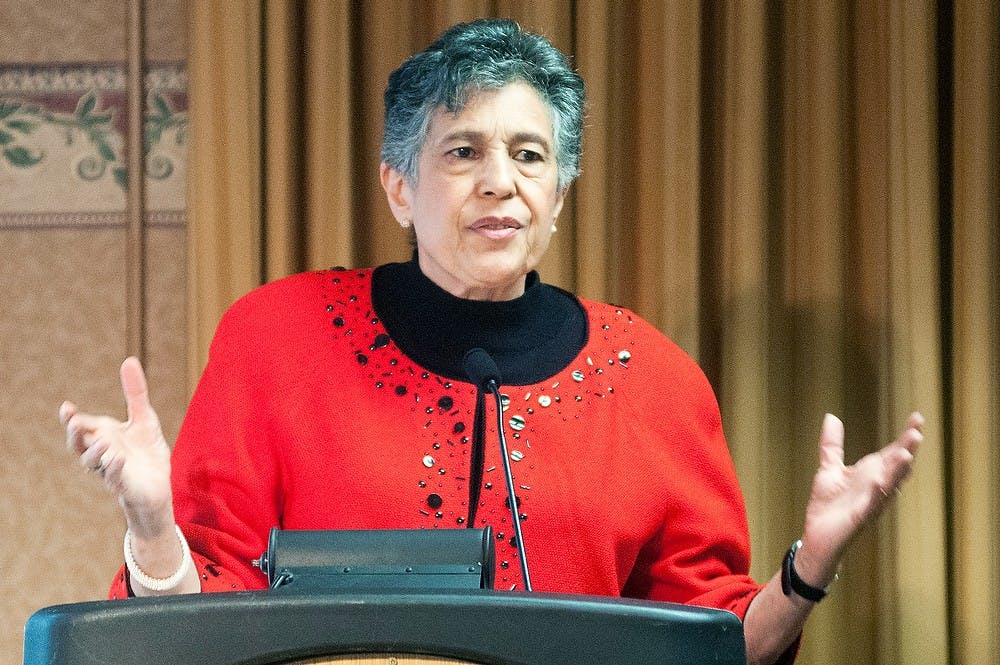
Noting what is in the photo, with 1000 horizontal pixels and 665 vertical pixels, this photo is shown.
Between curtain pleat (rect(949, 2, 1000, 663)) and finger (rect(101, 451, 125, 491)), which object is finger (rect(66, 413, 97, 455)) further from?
curtain pleat (rect(949, 2, 1000, 663))

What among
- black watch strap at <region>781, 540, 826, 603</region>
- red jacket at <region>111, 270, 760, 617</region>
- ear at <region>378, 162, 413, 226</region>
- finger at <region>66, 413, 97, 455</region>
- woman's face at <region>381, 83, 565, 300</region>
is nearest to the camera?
finger at <region>66, 413, 97, 455</region>

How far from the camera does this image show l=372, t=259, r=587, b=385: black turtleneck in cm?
178

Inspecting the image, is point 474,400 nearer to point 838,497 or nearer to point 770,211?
point 838,497

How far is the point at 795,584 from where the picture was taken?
1.51 m

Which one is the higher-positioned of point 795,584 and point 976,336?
point 976,336

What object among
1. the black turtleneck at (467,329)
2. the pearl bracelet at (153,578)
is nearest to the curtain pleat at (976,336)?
the black turtleneck at (467,329)

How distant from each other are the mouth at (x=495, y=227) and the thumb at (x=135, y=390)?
2.17ft

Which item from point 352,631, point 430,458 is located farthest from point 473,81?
point 352,631

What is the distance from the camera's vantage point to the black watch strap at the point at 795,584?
149 centimetres

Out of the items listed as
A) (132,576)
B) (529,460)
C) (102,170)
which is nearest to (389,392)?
(529,460)

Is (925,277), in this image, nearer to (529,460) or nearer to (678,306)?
(678,306)

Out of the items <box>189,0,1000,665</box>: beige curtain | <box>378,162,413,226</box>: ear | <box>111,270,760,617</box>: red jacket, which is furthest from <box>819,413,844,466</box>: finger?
<box>189,0,1000,665</box>: beige curtain

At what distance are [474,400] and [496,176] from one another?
32 cm

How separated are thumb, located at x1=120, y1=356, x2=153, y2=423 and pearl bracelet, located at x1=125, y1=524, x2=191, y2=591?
0.17 m
